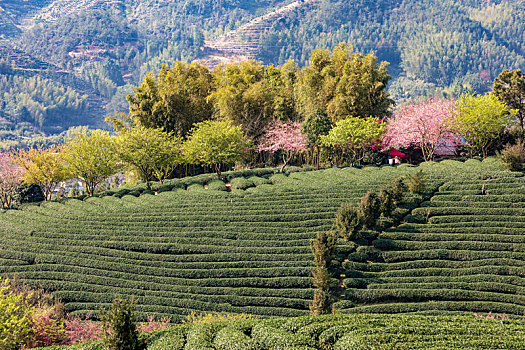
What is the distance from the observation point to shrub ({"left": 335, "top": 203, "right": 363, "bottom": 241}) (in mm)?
29075

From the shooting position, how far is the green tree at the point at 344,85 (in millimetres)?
49719

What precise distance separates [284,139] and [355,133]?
357 inches

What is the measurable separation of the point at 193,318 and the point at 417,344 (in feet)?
36.7

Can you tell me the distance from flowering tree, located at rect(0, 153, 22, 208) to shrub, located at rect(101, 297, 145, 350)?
3521cm

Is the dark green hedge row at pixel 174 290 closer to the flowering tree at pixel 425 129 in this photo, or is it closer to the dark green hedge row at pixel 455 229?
the dark green hedge row at pixel 455 229

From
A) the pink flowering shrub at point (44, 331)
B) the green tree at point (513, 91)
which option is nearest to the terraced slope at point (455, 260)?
the pink flowering shrub at point (44, 331)

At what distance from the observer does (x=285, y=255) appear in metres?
28.5

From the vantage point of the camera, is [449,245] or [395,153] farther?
[395,153]

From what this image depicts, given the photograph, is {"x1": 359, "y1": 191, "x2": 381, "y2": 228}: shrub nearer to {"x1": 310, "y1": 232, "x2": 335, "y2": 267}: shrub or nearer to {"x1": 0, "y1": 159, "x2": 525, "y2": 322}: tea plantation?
{"x1": 0, "y1": 159, "x2": 525, "y2": 322}: tea plantation

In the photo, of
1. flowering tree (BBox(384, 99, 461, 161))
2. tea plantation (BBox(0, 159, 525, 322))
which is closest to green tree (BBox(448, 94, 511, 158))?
flowering tree (BBox(384, 99, 461, 161))

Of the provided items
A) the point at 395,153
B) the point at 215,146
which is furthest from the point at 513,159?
the point at 215,146

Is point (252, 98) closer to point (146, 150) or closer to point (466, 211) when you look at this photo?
point (146, 150)

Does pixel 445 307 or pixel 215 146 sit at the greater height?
pixel 215 146

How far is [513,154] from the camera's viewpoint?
1441 inches
